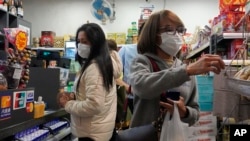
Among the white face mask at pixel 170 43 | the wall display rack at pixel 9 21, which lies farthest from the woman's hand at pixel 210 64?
the wall display rack at pixel 9 21

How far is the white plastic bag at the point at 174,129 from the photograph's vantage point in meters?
1.28

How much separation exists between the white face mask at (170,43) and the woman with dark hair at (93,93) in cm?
77

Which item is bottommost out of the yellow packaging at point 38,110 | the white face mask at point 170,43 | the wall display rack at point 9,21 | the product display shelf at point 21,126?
the product display shelf at point 21,126

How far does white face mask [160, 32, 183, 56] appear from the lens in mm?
1431

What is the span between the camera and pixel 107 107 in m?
2.24

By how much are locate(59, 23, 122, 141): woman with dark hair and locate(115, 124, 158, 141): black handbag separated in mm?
783

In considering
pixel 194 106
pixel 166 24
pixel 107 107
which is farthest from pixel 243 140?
pixel 107 107

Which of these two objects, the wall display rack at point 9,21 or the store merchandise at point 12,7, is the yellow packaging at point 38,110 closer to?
the wall display rack at point 9,21

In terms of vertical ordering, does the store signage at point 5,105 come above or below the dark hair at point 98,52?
below

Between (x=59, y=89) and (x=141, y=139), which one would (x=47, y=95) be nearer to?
(x=59, y=89)

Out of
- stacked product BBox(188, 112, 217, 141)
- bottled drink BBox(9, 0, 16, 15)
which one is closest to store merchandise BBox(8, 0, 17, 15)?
bottled drink BBox(9, 0, 16, 15)

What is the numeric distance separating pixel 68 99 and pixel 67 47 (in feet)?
13.6

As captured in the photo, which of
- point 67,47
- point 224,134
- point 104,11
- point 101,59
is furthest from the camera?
point 104,11

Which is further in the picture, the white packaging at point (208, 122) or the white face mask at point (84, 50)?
the white packaging at point (208, 122)
